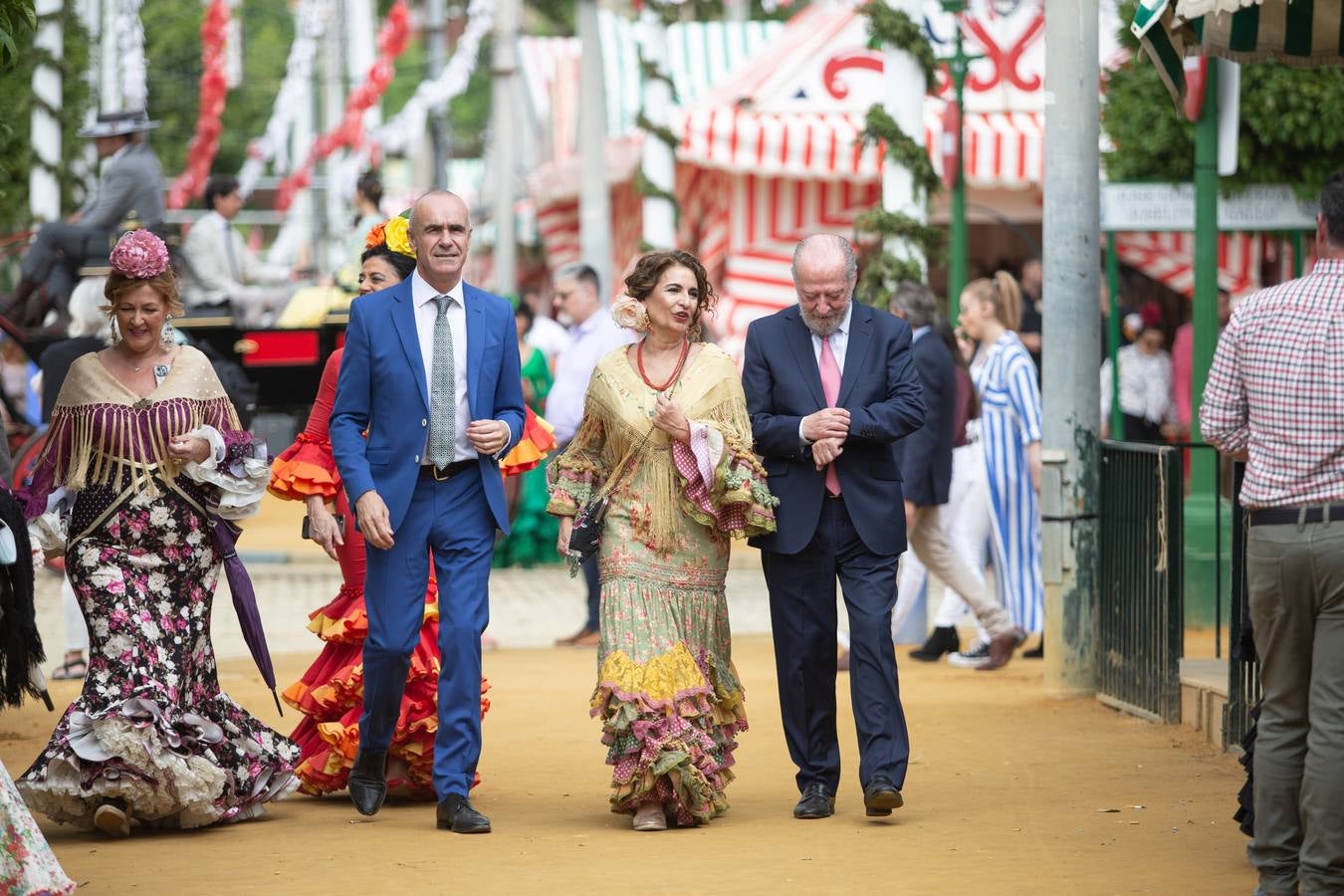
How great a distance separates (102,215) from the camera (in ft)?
48.9

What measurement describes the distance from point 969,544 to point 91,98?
1572cm

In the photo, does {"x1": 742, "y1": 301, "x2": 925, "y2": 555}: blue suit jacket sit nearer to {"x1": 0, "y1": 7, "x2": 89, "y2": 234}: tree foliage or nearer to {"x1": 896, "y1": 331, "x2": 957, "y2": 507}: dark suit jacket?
{"x1": 896, "y1": 331, "x2": 957, "y2": 507}: dark suit jacket

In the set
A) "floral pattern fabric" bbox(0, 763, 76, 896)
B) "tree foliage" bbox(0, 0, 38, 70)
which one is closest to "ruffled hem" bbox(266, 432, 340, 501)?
"tree foliage" bbox(0, 0, 38, 70)

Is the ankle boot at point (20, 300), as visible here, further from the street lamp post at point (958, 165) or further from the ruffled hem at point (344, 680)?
the ruffled hem at point (344, 680)

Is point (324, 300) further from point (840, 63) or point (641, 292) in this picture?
point (641, 292)

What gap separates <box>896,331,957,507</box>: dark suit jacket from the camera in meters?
11.8

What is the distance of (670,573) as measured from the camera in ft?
25.2

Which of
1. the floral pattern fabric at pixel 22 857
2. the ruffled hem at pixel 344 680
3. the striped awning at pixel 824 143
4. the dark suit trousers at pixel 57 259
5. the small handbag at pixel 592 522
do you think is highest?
the striped awning at pixel 824 143

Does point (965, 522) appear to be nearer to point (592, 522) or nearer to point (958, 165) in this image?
point (958, 165)

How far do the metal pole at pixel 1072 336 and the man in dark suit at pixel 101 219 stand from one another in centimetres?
591

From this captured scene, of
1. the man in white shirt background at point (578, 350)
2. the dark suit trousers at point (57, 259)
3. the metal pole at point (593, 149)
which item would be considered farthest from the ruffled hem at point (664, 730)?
the metal pole at point (593, 149)

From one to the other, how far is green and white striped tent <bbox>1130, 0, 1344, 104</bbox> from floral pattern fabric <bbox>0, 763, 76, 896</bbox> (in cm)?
546

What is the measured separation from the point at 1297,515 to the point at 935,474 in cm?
584

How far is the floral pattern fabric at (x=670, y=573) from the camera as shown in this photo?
755 cm
